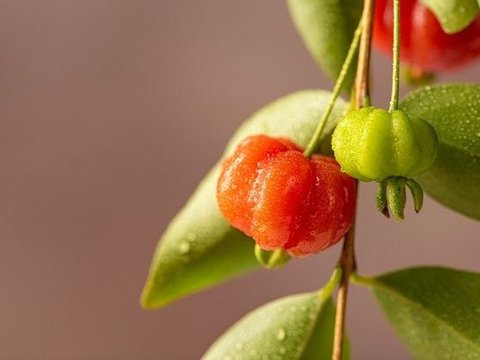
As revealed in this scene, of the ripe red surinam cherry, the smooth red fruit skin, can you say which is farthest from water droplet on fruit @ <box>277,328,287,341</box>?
the smooth red fruit skin

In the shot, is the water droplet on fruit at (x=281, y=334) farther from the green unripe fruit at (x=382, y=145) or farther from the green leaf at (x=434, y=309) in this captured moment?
the green unripe fruit at (x=382, y=145)

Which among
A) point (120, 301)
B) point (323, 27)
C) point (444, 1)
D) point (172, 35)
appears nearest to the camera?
point (444, 1)

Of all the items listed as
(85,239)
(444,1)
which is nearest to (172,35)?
(85,239)

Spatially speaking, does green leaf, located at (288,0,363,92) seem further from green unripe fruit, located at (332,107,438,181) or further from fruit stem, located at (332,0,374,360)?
green unripe fruit, located at (332,107,438,181)

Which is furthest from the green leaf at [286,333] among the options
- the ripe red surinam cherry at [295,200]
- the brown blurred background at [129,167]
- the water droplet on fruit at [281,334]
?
the brown blurred background at [129,167]

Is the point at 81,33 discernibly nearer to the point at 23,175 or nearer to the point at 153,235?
the point at 23,175
